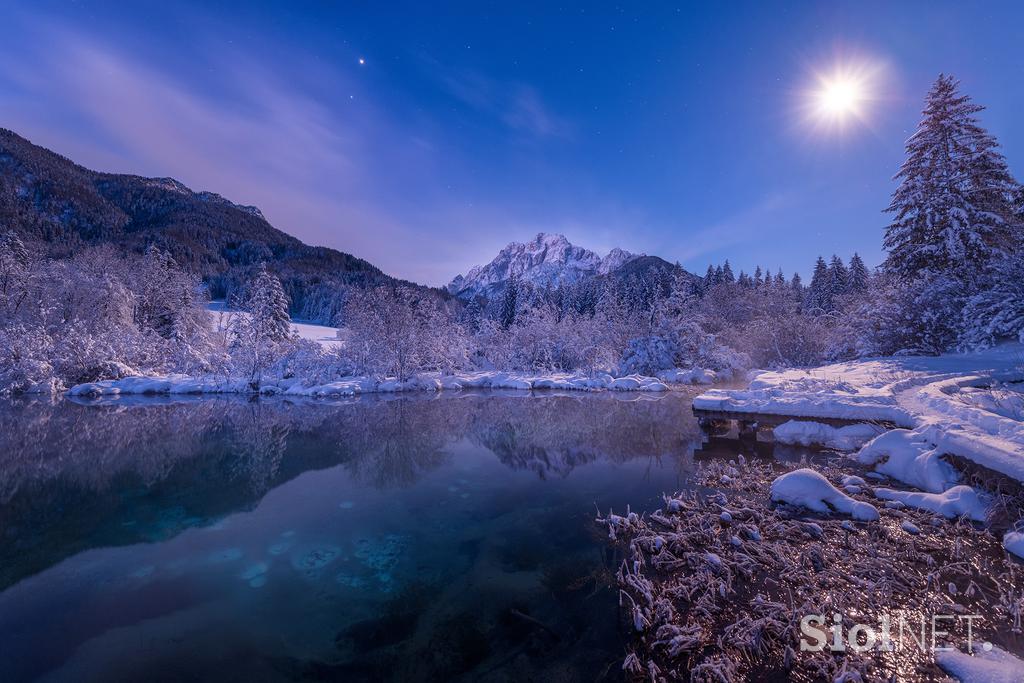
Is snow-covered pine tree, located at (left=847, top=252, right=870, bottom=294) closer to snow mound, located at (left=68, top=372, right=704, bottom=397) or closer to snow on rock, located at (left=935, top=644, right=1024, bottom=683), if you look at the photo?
snow mound, located at (left=68, top=372, right=704, bottom=397)

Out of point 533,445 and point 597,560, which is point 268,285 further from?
point 597,560

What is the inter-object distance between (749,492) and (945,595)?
3695 millimetres

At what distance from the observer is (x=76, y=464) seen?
39.0ft

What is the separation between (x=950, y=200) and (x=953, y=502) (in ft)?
67.3

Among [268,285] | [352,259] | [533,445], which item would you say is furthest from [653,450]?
[352,259]

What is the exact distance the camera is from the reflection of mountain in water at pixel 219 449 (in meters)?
8.30

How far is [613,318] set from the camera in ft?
153

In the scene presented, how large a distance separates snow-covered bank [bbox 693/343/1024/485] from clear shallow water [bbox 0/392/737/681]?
3.72m

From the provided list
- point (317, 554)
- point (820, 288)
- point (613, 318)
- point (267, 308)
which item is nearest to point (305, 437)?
point (317, 554)

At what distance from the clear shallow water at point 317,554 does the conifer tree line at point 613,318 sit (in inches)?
608

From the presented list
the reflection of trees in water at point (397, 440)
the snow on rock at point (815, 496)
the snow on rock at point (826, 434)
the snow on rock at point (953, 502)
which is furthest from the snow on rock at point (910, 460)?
the reflection of trees in water at point (397, 440)

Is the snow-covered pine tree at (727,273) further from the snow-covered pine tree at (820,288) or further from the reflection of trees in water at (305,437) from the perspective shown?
the reflection of trees in water at (305,437)

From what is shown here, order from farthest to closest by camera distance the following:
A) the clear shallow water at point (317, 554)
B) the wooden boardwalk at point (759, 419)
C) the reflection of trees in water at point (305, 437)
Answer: the reflection of trees in water at point (305, 437), the wooden boardwalk at point (759, 419), the clear shallow water at point (317, 554)

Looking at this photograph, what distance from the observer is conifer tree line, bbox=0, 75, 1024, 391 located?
60.7 ft
